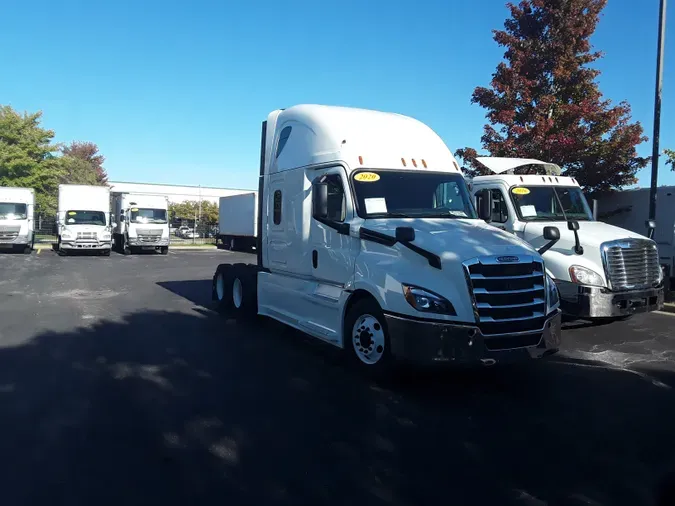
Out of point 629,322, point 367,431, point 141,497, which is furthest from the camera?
point 629,322

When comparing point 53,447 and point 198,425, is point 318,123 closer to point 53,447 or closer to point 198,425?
point 198,425

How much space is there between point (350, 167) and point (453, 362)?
2705 mm

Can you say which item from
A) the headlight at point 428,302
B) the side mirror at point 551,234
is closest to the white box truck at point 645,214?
the side mirror at point 551,234

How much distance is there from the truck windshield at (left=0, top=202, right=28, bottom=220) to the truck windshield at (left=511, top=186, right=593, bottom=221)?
78.7ft

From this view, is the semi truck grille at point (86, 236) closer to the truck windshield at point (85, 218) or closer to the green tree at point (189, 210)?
the truck windshield at point (85, 218)

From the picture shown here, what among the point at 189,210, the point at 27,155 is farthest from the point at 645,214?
the point at 189,210

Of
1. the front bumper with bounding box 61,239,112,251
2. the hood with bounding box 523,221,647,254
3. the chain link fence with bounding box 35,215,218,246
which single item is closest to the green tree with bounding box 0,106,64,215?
the chain link fence with bounding box 35,215,218,246

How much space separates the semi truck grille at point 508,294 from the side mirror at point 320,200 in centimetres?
201

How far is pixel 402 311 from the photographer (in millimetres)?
5672

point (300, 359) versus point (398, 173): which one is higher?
point (398, 173)

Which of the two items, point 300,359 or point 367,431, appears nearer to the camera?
point 367,431

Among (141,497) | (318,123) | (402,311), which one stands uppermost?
(318,123)

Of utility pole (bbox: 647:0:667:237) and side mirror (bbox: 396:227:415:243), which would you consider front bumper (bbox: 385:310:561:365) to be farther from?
utility pole (bbox: 647:0:667:237)

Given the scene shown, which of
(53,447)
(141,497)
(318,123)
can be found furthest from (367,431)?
(318,123)
